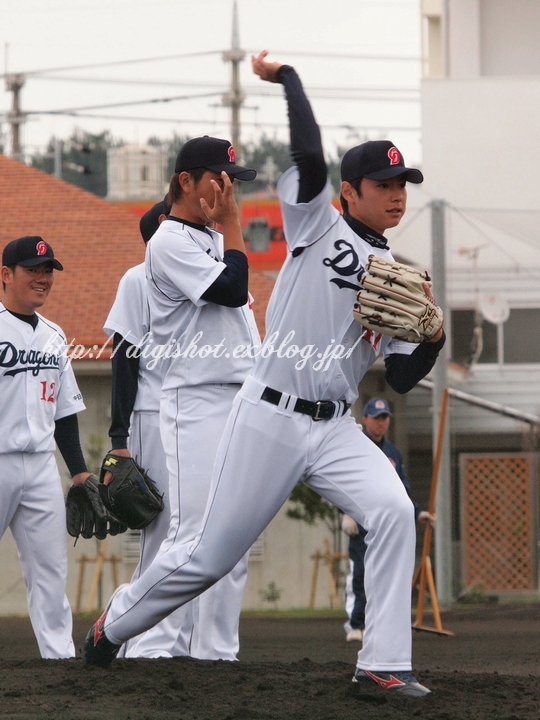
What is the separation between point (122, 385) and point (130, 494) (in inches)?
23.7

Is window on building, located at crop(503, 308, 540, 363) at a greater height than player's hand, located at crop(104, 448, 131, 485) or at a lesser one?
greater

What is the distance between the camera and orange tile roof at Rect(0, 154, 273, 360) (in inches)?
552

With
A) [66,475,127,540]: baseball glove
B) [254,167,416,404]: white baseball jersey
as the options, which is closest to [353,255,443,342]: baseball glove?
[254,167,416,404]: white baseball jersey

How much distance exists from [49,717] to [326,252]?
73.9 inches

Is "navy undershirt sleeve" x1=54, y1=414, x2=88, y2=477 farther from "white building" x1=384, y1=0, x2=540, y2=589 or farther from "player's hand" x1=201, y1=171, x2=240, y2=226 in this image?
"white building" x1=384, y1=0, x2=540, y2=589

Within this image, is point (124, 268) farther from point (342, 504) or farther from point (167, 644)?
point (342, 504)

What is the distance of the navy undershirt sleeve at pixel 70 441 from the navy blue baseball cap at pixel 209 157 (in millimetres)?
1716

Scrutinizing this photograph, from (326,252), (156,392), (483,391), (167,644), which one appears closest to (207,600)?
(167,644)

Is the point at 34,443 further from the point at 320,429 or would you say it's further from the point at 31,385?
the point at 320,429

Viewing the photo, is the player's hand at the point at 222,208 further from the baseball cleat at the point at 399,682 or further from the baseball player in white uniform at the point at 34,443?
the baseball cleat at the point at 399,682

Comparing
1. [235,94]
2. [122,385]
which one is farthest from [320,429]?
[235,94]

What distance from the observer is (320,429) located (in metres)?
4.39

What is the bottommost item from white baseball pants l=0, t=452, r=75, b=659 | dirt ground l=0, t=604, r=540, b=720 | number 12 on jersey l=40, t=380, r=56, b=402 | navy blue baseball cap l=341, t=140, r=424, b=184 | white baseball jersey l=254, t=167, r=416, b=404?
dirt ground l=0, t=604, r=540, b=720

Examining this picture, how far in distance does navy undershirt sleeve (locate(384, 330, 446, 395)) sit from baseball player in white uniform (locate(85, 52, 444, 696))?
0.30ft
